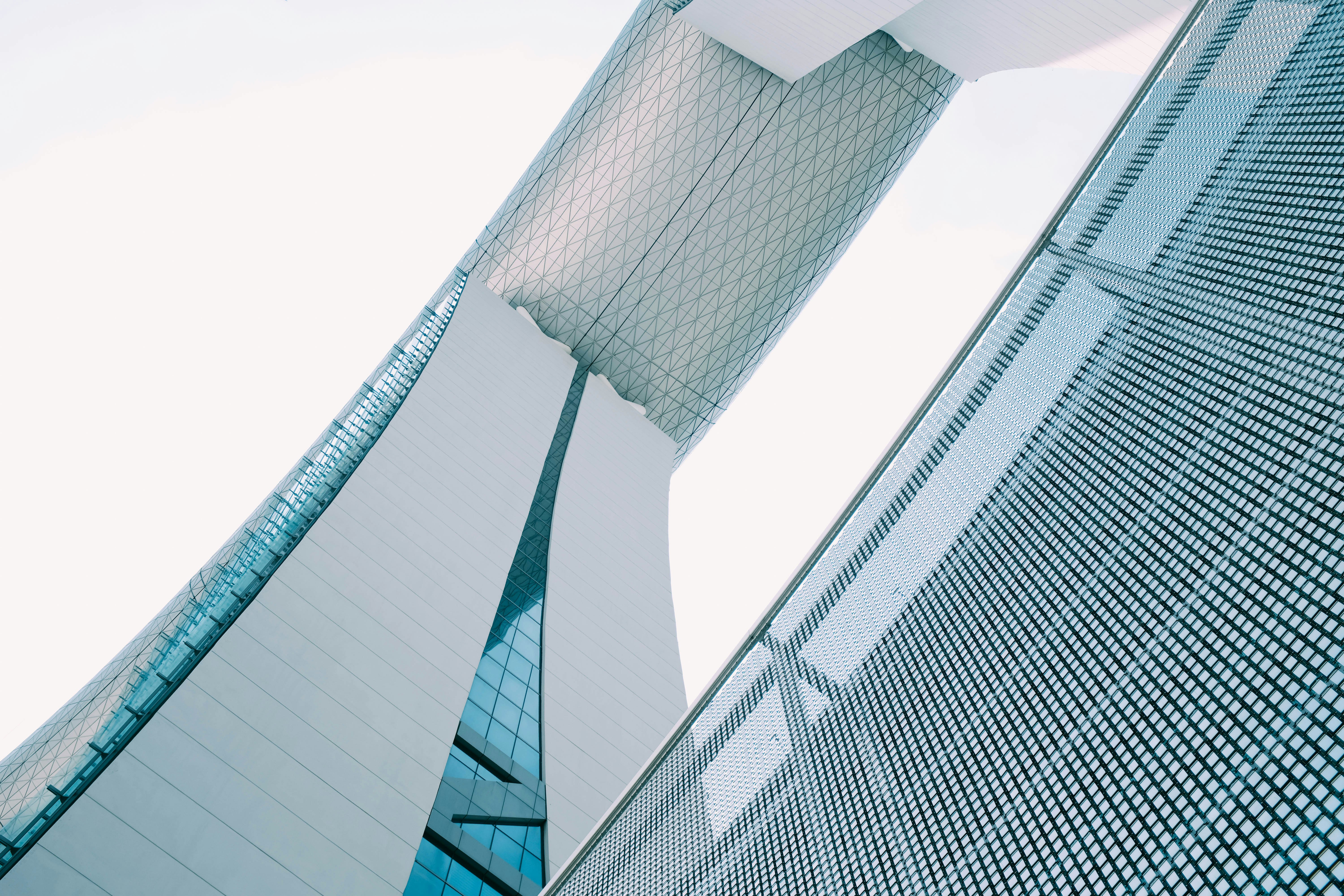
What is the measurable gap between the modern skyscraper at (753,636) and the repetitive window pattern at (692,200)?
531 mm

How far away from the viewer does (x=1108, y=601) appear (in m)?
10.6

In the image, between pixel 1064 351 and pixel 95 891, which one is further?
pixel 1064 351

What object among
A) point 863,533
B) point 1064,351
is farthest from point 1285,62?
point 863,533

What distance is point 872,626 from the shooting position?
16.0 metres

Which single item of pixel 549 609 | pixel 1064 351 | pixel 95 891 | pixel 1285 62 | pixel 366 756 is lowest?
pixel 95 891

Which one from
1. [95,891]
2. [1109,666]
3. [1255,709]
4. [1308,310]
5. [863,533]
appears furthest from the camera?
[863,533]

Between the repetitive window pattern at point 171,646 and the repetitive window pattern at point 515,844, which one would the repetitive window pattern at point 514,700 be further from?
the repetitive window pattern at point 171,646

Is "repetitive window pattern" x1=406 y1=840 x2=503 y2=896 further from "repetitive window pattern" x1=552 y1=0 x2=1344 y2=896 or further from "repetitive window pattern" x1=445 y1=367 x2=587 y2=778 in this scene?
"repetitive window pattern" x1=445 y1=367 x2=587 y2=778

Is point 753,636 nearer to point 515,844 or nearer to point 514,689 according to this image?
point 514,689

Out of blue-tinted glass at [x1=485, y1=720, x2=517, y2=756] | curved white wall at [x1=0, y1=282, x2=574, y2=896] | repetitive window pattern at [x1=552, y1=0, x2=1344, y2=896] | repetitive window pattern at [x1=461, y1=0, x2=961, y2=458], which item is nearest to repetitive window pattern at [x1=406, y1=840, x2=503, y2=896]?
curved white wall at [x1=0, y1=282, x2=574, y2=896]

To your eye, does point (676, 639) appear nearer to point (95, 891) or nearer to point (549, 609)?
point (549, 609)

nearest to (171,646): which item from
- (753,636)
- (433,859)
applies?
(433,859)

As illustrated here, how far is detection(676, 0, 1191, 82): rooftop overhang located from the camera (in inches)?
1089

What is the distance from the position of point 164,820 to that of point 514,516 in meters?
15.7
